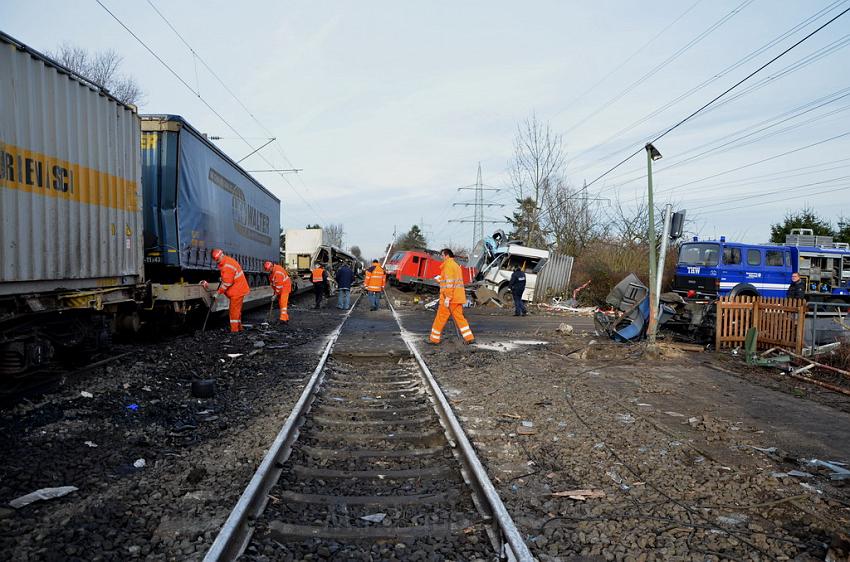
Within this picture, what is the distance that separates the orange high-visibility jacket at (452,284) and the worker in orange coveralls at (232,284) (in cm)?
434

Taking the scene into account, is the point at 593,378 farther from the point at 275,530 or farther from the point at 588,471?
the point at 275,530

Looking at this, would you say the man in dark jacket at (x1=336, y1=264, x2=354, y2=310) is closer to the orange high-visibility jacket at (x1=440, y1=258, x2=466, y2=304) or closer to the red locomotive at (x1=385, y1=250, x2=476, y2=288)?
the red locomotive at (x1=385, y1=250, x2=476, y2=288)

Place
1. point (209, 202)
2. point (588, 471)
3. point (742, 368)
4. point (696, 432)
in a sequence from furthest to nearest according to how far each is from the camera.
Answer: point (209, 202) < point (742, 368) < point (696, 432) < point (588, 471)

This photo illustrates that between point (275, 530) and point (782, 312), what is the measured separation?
32.0ft

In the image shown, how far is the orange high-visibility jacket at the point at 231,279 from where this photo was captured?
11.4 metres

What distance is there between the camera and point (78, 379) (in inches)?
268

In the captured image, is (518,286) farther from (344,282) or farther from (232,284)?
(232,284)

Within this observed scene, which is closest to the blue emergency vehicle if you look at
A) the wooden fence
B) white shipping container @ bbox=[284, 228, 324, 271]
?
the wooden fence

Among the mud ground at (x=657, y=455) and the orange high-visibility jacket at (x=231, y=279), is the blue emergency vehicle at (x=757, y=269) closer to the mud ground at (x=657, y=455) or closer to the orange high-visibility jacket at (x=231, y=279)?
the mud ground at (x=657, y=455)

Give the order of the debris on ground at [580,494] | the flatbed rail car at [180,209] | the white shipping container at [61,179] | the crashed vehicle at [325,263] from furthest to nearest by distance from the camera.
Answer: the crashed vehicle at [325,263] → the flatbed rail car at [180,209] → the white shipping container at [61,179] → the debris on ground at [580,494]

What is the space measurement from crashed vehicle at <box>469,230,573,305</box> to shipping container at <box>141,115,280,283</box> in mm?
11667

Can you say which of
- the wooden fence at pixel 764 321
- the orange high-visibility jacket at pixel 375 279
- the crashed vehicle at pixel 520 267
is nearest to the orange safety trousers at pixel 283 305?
the orange high-visibility jacket at pixel 375 279

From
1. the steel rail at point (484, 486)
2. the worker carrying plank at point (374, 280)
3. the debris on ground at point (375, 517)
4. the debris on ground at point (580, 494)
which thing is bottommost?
the debris on ground at point (580, 494)

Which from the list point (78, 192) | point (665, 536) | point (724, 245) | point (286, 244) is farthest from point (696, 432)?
point (286, 244)
